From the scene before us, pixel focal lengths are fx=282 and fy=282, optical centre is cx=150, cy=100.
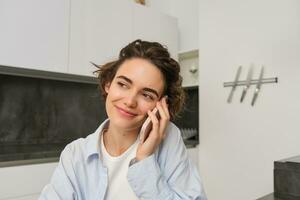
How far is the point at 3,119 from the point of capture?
180 cm

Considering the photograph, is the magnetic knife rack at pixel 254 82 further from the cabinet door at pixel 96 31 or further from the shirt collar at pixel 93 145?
the shirt collar at pixel 93 145

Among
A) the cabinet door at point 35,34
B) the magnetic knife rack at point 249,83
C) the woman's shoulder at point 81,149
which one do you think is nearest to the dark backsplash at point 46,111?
the cabinet door at point 35,34

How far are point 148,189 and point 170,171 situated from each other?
0.10 m

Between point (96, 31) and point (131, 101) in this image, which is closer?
point (131, 101)

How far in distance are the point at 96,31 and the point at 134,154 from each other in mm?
1146

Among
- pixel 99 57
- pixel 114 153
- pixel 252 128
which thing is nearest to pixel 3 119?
pixel 99 57

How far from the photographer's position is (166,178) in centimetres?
90

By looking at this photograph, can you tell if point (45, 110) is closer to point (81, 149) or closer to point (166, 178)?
point (81, 149)

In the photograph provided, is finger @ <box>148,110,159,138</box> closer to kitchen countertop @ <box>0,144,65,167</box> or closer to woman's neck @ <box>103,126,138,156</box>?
woman's neck @ <box>103,126,138,156</box>

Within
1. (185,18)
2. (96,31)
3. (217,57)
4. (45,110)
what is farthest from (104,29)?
(185,18)

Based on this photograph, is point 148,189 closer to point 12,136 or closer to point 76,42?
point 76,42

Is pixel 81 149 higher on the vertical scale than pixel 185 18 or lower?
lower

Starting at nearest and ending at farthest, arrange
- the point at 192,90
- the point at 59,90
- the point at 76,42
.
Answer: the point at 76,42 → the point at 59,90 → the point at 192,90

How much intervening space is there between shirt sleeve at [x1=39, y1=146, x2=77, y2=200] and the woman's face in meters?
0.20
